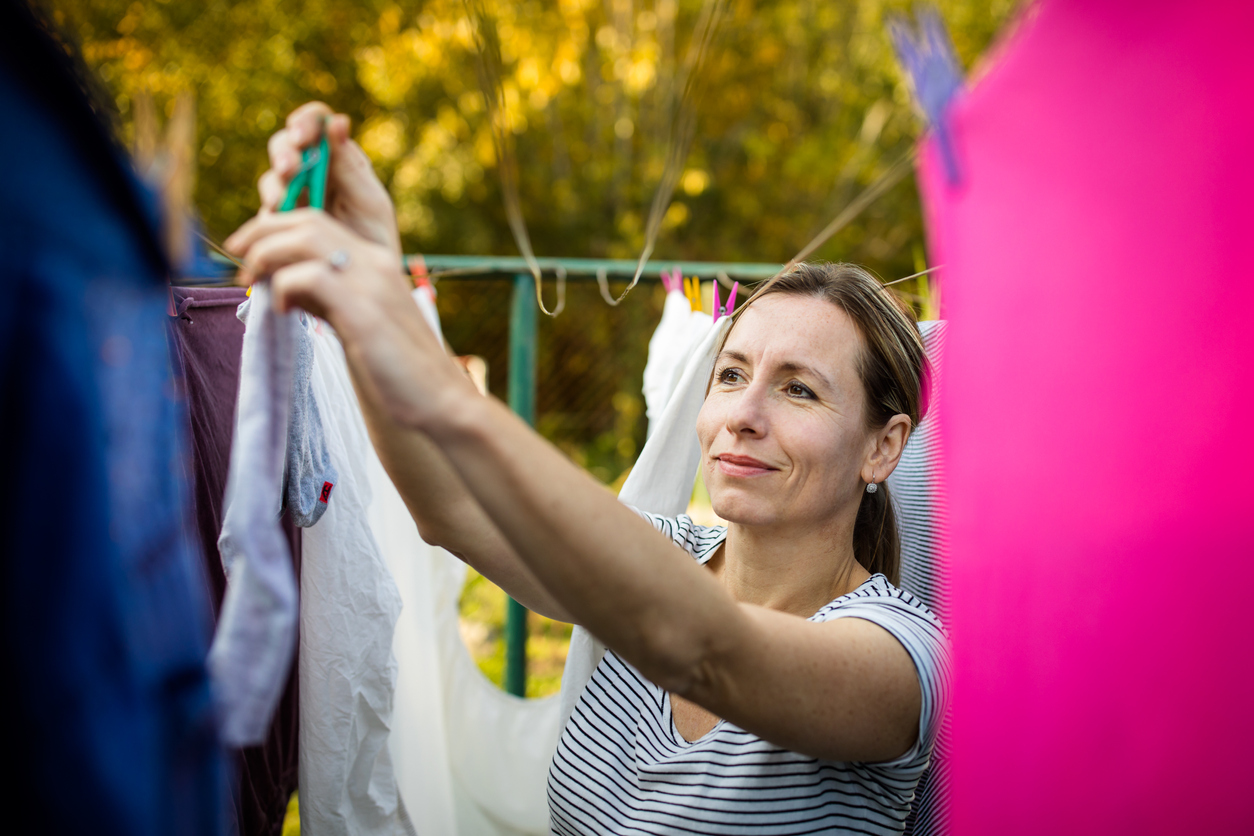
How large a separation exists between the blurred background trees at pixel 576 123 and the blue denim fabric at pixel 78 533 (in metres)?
4.50

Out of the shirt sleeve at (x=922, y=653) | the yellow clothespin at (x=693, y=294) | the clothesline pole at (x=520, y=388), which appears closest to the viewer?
the shirt sleeve at (x=922, y=653)

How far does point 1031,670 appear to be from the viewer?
667 mm

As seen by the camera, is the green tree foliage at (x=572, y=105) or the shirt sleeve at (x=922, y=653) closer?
the shirt sleeve at (x=922, y=653)

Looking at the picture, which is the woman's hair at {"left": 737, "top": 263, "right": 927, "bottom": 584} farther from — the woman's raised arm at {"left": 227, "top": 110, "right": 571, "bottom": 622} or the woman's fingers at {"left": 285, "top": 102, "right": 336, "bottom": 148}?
the woman's fingers at {"left": 285, "top": 102, "right": 336, "bottom": 148}

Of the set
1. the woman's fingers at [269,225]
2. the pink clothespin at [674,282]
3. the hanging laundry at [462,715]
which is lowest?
the hanging laundry at [462,715]

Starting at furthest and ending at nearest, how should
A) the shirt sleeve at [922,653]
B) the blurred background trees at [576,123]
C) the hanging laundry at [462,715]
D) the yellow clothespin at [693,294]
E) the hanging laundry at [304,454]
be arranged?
the blurred background trees at [576,123] < the yellow clothespin at [693,294] < the hanging laundry at [462,715] < the hanging laundry at [304,454] < the shirt sleeve at [922,653]

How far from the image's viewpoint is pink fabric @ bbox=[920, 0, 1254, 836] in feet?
2.02

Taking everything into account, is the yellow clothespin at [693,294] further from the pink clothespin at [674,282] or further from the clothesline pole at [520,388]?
the clothesline pole at [520,388]

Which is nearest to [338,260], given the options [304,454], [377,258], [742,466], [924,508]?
[377,258]

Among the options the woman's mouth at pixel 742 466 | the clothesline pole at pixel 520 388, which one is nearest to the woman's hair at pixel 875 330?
the woman's mouth at pixel 742 466

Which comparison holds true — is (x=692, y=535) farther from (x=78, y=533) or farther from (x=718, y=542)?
(x=78, y=533)

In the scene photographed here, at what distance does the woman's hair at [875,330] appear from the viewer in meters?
1.24

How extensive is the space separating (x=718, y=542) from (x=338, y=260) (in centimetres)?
94

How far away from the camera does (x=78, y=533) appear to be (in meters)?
0.57
